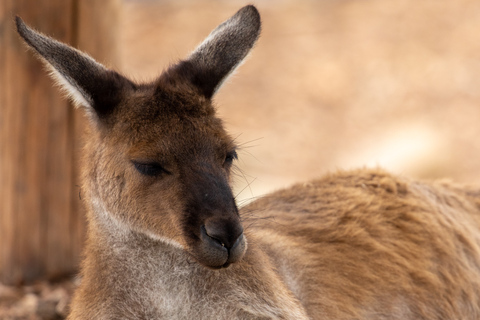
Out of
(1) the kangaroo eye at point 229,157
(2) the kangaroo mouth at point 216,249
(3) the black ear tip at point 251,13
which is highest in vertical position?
(3) the black ear tip at point 251,13

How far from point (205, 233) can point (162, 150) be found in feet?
1.85

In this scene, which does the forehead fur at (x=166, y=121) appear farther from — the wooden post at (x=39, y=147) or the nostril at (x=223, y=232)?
the wooden post at (x=39, y=147)

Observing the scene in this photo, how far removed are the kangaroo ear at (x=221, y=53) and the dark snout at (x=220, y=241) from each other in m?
1.04

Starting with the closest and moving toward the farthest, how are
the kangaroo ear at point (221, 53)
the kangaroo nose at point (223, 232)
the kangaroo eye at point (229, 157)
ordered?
1. the kangaroo nose at point (223, 232)
2. the kangaroo eye at point (229, 157)
3. the kangaroo ear at point (221, 53)

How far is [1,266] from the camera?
684cm

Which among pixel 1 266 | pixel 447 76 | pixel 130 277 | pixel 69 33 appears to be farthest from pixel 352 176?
pixel 447 76

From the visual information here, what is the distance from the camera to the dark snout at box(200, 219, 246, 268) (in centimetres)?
353

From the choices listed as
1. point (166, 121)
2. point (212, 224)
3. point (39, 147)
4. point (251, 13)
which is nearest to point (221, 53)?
point (251, 13)

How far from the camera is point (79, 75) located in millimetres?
3947

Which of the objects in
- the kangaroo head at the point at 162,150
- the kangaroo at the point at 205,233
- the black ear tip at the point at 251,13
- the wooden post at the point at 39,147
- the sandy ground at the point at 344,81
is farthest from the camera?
the sandy ground at the point at 344,81

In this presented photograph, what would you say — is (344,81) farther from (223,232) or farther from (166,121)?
(223,232)

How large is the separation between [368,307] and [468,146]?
29.5 ft

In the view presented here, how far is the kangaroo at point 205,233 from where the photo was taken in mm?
3836

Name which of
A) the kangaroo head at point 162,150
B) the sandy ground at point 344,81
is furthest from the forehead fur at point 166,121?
the sandy ground at point 344,81
